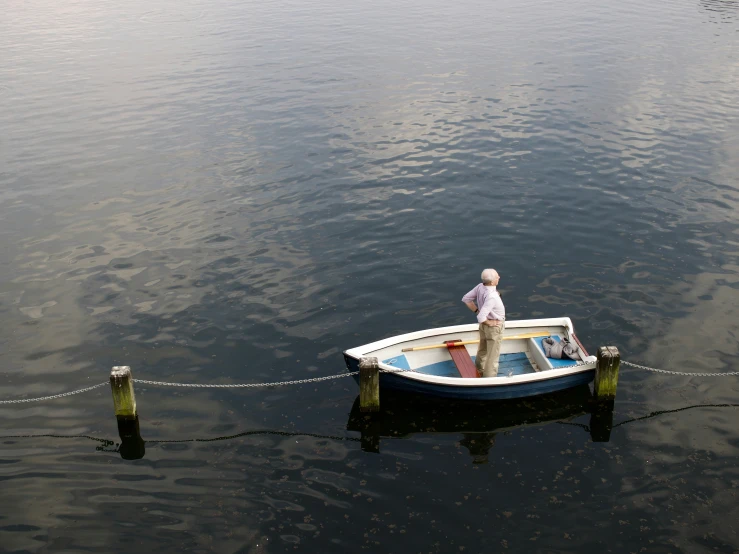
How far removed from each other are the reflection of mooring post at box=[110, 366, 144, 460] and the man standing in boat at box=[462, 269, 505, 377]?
7.86 metres

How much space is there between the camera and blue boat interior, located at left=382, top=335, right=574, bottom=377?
1786cm

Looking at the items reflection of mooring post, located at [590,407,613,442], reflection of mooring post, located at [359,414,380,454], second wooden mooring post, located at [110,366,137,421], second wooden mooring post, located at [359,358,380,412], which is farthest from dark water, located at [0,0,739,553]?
second wooden mooring post, located at [110,366,137,421]

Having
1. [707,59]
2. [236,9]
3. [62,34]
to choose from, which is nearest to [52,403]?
[707,59]

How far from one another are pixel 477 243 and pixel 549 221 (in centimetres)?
320

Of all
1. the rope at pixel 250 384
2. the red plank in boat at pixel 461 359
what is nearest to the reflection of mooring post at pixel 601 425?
the red plank in boat at pixel 461 359

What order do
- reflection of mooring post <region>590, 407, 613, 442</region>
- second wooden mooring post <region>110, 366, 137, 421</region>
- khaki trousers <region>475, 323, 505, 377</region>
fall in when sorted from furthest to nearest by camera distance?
khaki trousers <region>475, 323, 505, 377</region> → reflection of mooring post <region>590, 407, 613, 442</region> → second wooden mooring post <region>110, 366, 137, 421</region>

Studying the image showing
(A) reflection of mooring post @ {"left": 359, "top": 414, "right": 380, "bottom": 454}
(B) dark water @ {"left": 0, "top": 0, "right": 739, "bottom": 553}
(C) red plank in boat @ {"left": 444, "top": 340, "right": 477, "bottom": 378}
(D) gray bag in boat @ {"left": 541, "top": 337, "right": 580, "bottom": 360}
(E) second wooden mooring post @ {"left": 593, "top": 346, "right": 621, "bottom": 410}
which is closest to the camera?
(B) dark water @ {"left": 0, "top": 0, "right": 739, "bottom": 553}

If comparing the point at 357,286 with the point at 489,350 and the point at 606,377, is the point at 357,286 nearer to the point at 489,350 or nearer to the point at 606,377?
the point at 489,350

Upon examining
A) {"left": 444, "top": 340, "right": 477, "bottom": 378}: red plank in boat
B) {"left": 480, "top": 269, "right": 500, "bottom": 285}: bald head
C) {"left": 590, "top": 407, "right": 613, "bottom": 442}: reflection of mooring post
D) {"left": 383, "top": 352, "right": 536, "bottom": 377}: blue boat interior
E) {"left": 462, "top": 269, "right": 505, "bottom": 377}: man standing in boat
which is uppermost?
{"left": 480, "top": 269, "right": 500, "bottom": 285}: bald head

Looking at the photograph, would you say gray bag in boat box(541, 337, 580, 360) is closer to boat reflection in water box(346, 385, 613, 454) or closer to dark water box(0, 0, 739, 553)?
boat reflection in water box(346, 385, 613, 454)

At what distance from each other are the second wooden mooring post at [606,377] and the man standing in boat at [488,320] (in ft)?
7.55

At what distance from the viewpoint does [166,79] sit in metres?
46.5

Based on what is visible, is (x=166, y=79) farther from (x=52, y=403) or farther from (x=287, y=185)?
(x=52, y=403)

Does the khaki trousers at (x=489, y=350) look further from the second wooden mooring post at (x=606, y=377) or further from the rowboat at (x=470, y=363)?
the second wooden mooring post at (x=606, y=377)
